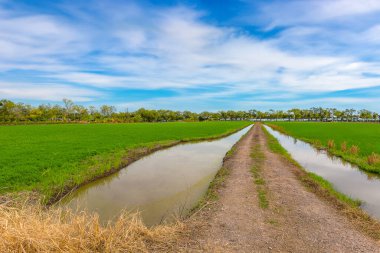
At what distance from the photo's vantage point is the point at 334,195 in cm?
974

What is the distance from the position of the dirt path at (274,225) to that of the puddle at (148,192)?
64.6 inches

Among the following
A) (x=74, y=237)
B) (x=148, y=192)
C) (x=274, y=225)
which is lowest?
(x=148, y=192)

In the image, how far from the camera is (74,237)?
5.48 m

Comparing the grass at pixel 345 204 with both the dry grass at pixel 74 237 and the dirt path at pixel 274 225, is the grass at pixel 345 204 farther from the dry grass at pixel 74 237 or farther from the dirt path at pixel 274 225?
the dry grass at pixel 74 237

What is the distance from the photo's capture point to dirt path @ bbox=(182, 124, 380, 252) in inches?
230

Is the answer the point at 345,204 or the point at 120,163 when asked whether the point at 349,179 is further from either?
the point at 120,163

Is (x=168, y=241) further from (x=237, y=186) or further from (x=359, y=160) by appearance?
(x=359, y=160)

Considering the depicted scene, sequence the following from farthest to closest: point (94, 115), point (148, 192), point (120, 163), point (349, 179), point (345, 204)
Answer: point (94, 115) → point (120, 163) → point (349, 179) → point (148, 192) → point (345, 204)

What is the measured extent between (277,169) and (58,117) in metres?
143

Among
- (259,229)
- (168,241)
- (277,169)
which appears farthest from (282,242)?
(277,169)

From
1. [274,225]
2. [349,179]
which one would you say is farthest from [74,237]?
[349,179]

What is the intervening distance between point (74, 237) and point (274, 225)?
17.9ft

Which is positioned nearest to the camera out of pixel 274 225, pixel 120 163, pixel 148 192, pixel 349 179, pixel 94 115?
pixel 274 225

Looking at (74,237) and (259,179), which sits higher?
(74,237)
